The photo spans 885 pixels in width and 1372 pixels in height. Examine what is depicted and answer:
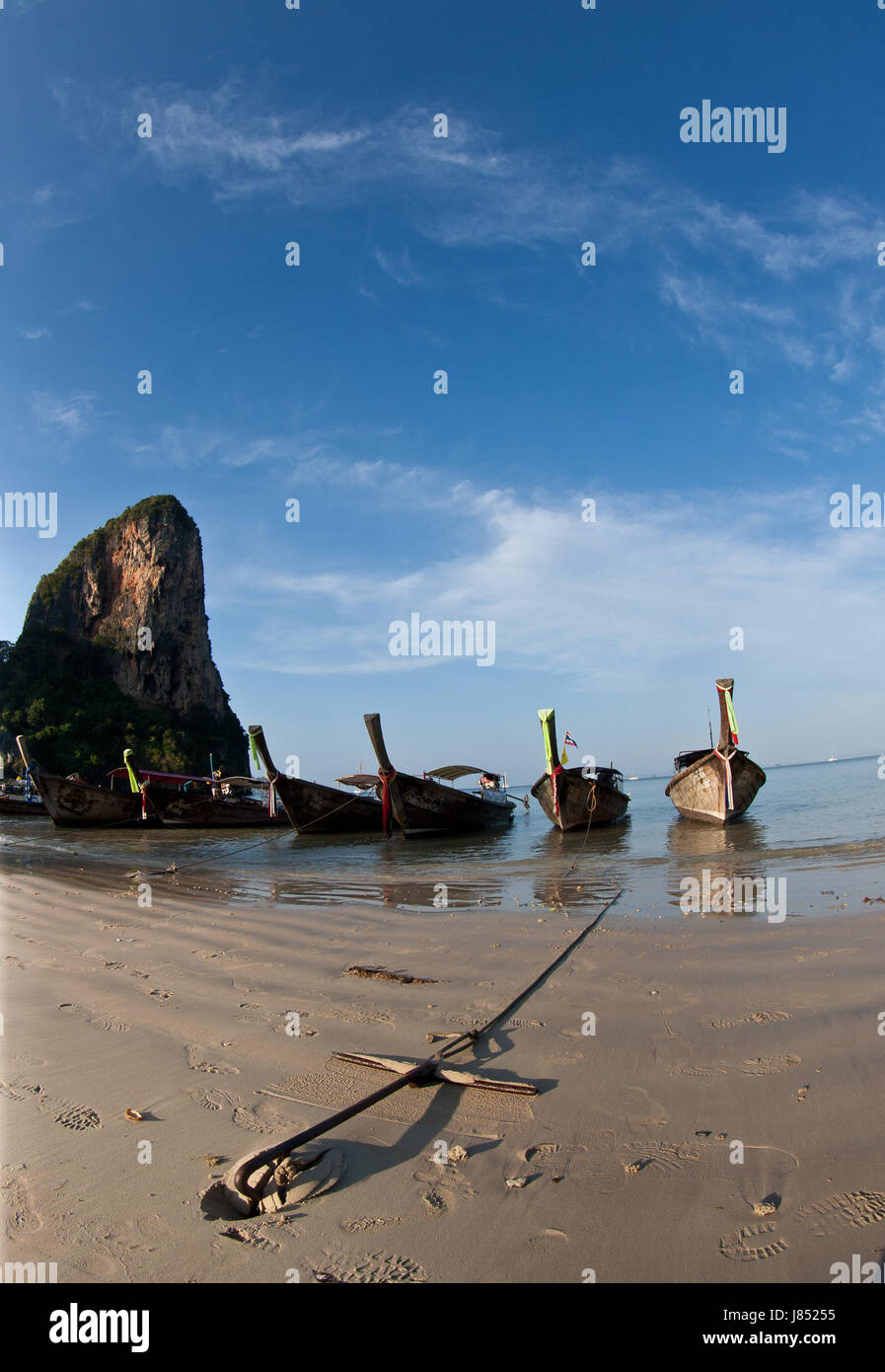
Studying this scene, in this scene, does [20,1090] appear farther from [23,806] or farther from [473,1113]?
[23,806]

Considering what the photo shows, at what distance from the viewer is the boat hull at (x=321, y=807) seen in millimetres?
23469

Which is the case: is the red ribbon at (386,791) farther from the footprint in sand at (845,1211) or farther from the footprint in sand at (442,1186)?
the footprint in sand at (845,1211)

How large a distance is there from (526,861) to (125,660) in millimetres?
72470

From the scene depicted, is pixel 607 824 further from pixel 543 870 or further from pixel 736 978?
pixel 736 978

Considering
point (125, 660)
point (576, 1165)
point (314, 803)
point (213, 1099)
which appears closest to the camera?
point (576, 1165)

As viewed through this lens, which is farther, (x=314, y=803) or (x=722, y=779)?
(x=314, y=803)

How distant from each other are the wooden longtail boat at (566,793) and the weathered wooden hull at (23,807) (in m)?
32.4

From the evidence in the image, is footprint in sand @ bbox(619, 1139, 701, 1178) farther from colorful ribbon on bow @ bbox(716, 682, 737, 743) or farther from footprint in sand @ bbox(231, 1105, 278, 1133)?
colorful ribbon on bow @ bbox(716, 682, 737, 743)

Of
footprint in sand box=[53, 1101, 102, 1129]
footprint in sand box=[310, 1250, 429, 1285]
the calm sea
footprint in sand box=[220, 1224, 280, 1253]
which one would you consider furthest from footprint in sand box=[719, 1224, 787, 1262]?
the calm sea

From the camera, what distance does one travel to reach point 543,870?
43.9ft

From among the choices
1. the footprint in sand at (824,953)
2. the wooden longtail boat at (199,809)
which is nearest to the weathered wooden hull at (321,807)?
the wooden longtail boat at (199,809)

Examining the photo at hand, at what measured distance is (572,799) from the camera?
22.1 m

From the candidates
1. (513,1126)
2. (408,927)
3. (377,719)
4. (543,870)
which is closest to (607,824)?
(377,719)

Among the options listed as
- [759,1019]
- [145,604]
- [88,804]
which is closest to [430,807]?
[88,804]
